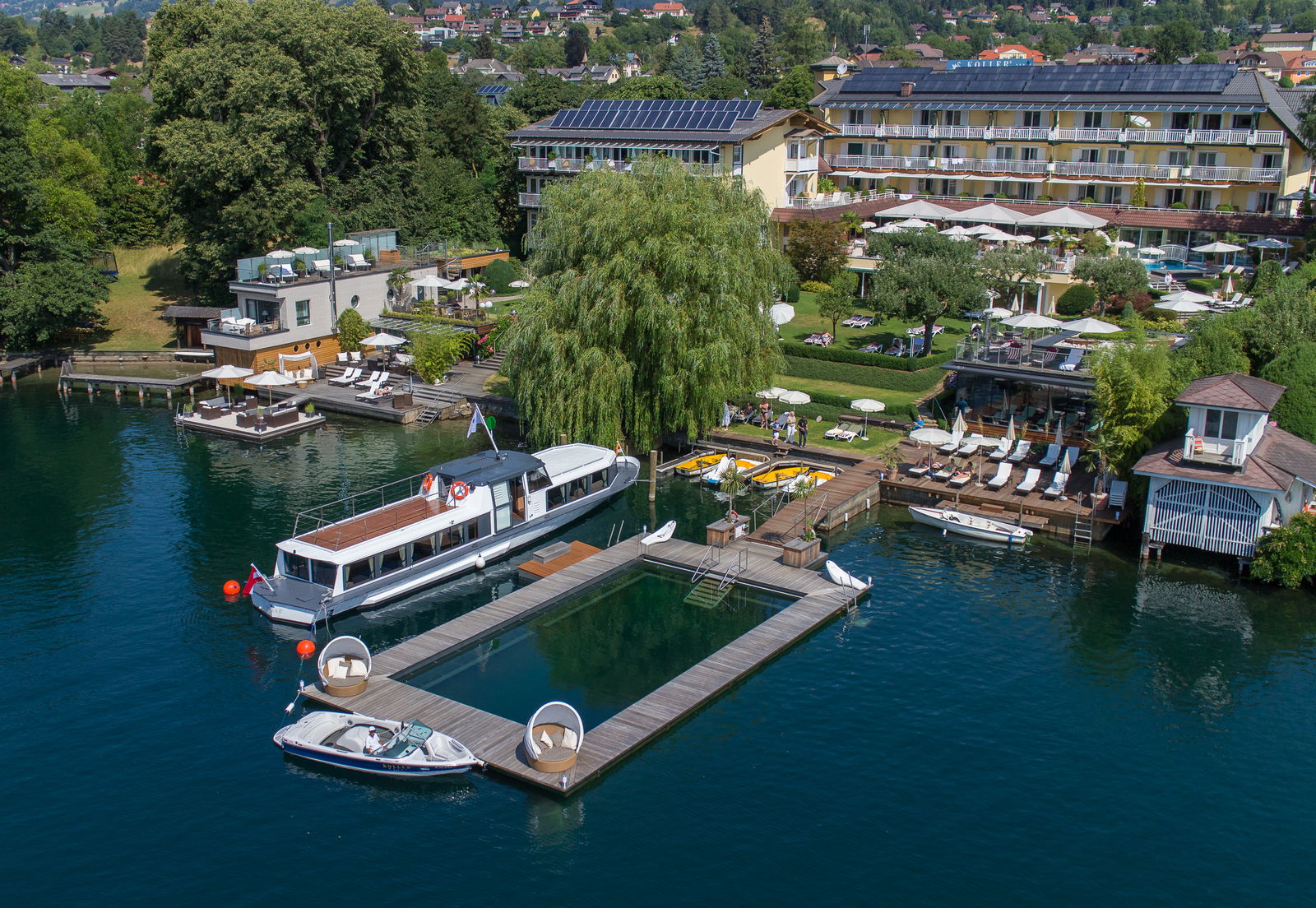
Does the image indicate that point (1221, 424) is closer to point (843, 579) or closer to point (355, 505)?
point (843, 579)

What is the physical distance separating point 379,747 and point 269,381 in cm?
4095

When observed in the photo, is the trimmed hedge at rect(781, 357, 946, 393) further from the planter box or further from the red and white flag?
the red and white flag

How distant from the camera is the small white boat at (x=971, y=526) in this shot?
152ft

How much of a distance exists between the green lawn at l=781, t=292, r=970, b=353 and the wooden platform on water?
979 inches

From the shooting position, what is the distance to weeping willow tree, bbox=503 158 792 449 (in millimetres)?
50219

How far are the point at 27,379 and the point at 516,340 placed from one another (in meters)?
40.4

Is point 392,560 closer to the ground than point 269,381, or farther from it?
closer to the ground

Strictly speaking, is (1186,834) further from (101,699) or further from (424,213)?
(424,213)

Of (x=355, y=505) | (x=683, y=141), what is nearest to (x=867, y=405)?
(x=355, y=505)

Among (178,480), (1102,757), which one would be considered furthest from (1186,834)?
(178,480)

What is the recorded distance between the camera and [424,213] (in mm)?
87625

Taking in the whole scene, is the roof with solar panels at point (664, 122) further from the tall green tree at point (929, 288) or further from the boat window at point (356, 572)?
the boat window at point (356, 572)

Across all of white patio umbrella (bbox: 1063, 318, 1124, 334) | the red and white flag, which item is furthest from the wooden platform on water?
white patio umbrella (bbox: 1063, 318, 1124, 334)

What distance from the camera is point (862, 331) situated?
231ft
